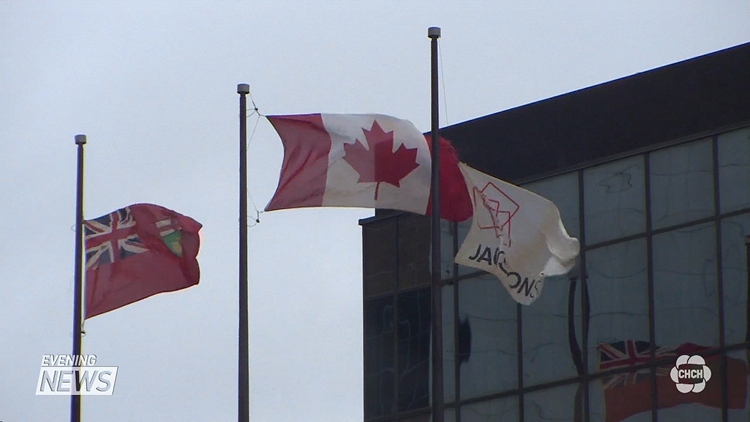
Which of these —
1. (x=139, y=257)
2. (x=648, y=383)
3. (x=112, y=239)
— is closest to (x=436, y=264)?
(x=139, y=257)

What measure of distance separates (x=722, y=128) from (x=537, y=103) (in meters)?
4.11

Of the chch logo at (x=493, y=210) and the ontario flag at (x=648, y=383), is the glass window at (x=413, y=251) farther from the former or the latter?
the chch logo at (x=493, y=210)

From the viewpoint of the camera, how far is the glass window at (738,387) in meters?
24.6

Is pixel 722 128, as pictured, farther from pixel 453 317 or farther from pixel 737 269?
pixel 453 317

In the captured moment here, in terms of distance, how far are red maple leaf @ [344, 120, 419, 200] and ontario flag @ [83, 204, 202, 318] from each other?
8.87 feet

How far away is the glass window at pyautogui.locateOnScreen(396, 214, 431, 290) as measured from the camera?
29.6 meters

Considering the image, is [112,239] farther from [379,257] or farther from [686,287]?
[379,257]

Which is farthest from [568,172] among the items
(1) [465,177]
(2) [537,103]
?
(1) [465,177]

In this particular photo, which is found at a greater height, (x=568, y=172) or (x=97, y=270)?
(x=568, y=172)

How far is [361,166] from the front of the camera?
18422 millimetres

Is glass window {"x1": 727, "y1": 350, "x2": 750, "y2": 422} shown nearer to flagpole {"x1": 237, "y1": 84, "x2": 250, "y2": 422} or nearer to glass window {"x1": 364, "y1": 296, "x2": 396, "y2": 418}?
glass window {"x1": 364, "y1": 296, "x2": 396, "y2": 418}

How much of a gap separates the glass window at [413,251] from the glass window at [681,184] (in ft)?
16.7

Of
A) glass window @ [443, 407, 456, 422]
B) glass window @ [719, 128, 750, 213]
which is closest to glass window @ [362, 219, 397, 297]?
glass window @ [443, 407, 456, 422]

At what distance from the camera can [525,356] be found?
2772 cm
